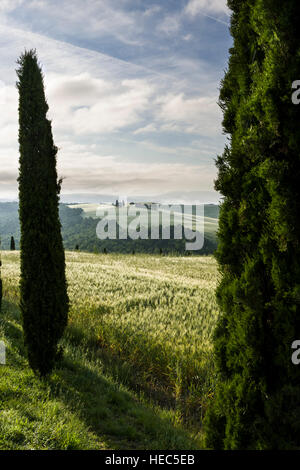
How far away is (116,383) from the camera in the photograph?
266 inches

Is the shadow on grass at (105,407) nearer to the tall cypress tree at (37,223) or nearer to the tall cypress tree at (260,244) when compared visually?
the tall cypress tree at (37,223)

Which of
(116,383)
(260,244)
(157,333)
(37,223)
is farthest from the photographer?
(157,333)

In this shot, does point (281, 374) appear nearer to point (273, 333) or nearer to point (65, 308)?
point (273, 333)

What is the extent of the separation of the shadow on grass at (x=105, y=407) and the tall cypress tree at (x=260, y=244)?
1.51 m

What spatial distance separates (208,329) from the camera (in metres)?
9.38

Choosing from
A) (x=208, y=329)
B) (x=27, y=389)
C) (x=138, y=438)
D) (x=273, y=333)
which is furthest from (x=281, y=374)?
(x=208, y=329)

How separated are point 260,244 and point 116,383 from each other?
491 centimetres

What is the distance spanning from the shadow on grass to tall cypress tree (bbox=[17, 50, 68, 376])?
634 mm

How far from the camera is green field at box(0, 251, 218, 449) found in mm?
4789

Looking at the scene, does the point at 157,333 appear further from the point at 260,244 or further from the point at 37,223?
the point at 260,244

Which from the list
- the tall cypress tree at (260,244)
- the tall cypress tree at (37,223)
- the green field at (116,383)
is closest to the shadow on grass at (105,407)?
the green field at (116,383)

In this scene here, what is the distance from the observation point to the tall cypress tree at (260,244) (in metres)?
3.11

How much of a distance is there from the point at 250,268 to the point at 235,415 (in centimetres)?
162

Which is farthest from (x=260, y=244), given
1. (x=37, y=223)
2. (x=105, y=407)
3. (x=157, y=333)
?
(x=157, y=333)
